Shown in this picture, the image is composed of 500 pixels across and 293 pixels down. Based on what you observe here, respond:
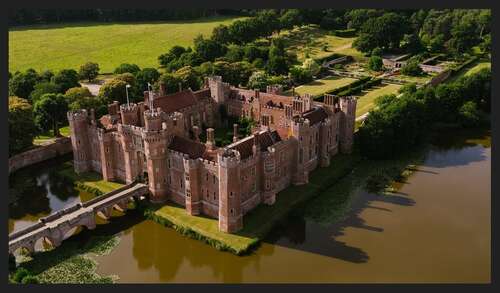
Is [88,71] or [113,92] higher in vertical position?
[88,71]

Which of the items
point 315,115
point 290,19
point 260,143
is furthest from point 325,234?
point 290,19

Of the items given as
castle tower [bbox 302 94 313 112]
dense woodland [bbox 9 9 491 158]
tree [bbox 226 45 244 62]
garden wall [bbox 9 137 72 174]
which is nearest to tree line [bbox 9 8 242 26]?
dense woodland [bbox 9 9 491 158]

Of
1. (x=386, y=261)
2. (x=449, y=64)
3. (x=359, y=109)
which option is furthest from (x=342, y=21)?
(x=386, y=261)

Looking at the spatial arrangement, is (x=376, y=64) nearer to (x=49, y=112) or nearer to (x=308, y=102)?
(x=308, y=102)

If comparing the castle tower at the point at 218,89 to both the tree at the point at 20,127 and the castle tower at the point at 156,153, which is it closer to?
the castle tower at the point at 156,153

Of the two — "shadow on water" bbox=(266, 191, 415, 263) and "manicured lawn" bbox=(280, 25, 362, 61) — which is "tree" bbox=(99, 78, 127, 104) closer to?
"shadow on water" bbox=(266, 191, 415, 263)

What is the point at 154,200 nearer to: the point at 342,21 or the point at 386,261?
the point at 386,261
